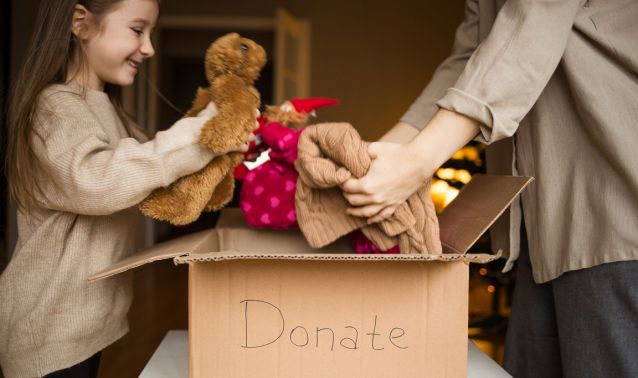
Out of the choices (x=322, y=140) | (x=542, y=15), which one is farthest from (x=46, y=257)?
(x=542, y=15)

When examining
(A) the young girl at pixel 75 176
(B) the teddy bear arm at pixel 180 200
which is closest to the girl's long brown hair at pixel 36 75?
(A) the young girl at pixel 75 176

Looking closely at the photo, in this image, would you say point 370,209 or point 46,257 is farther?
point 46,257

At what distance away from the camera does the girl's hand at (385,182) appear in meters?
0.70

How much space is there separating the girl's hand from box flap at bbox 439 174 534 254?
84mm

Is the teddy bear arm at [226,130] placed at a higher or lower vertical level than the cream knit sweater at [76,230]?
higher

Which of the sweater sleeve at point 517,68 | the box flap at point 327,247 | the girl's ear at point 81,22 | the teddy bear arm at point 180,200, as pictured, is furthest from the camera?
the girl's ear at point 81,22

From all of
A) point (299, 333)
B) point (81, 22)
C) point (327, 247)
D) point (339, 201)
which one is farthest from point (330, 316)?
point (81, 22)

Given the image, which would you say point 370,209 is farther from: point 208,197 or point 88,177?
point 88,177

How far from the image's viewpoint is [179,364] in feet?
2.76

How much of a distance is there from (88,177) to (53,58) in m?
0.29

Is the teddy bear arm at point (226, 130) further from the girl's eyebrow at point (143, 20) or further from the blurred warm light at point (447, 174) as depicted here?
the blurred warm light at point (447, 174)

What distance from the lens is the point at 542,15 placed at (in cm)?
74

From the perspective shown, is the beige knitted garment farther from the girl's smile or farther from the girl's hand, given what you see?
the girl's smile

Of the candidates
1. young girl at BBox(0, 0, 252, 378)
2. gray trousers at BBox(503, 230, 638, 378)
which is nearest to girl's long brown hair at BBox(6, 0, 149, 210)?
young girl at BBox(0, 0, 252, 378)
